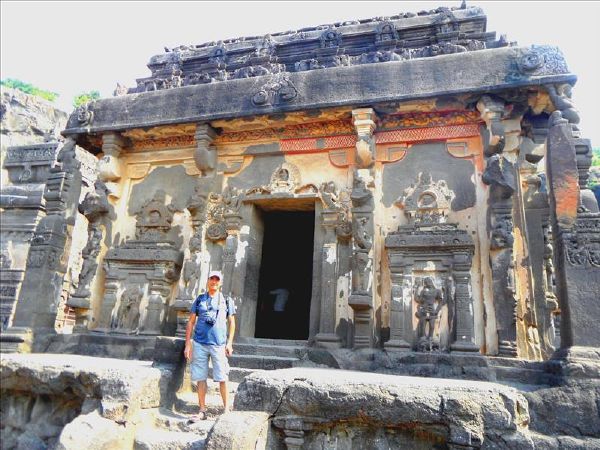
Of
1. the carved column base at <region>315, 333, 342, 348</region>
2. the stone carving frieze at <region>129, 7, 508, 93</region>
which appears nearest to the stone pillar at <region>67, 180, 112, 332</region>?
the stone carving frieze at <region>129, 7, 508, 93</region>

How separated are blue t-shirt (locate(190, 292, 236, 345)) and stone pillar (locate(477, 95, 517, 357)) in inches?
140

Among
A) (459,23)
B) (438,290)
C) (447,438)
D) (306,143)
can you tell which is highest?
(459,23)

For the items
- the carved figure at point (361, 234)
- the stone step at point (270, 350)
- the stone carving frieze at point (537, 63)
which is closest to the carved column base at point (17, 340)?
the stone step at point (270, 350)

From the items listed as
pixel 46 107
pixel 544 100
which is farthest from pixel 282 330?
pixel 46 107

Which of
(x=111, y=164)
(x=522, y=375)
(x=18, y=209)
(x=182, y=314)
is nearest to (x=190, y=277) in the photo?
(x=182, y=314)

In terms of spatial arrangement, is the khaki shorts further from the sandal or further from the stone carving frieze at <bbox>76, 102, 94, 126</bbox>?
the stone carving frieze at <bbox>76, 102, 94, 126</bbox>

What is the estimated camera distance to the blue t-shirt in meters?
4.66

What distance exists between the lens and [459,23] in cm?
869

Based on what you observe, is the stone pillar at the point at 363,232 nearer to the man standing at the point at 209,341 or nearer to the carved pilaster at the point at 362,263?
the carved pilaster at the point at 362,263

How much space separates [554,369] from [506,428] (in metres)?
1.82

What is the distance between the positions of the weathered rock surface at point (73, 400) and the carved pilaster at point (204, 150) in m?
3.85

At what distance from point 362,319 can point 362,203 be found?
1699 mm

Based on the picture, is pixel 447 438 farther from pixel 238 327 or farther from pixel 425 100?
pixel 425 100

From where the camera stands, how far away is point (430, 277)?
6.43m
